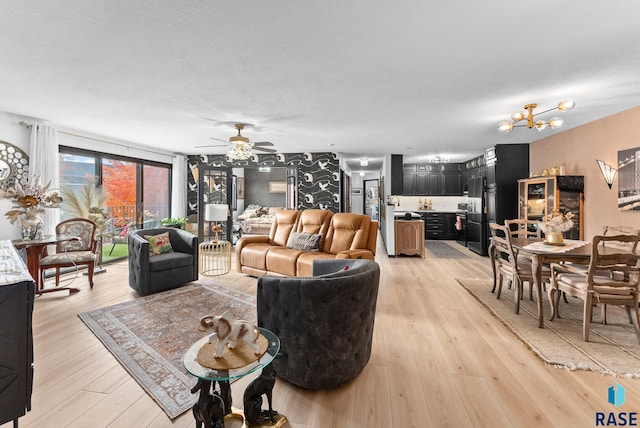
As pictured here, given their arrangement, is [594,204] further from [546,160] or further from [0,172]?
[0,172]

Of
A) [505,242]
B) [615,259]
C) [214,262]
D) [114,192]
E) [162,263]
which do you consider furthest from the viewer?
[114,192]

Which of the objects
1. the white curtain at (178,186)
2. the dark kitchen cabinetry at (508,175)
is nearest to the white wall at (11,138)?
the white curtain at (178,186)

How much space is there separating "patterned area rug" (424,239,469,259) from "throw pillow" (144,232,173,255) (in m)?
5.43

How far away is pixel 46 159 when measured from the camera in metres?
4.50

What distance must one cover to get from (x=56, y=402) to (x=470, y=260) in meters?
6.53

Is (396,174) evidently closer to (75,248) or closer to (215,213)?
(215,213)

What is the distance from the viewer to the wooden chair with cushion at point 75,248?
155 inches

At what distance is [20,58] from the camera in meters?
2.46

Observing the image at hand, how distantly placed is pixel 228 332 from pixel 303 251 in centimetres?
305

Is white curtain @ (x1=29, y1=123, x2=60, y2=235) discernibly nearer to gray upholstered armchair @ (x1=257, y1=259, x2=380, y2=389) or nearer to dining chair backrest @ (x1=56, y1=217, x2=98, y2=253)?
dining chair backrest @ (x1=56, y1=217, x2=98, y2=253)

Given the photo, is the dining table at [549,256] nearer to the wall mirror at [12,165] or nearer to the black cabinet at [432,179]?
the black cabinet at [432,179]

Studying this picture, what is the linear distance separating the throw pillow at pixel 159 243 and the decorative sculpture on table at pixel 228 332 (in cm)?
338

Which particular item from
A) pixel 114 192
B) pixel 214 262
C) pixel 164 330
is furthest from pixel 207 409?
pixel 114 192

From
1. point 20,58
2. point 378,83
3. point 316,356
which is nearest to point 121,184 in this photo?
point 20,58
